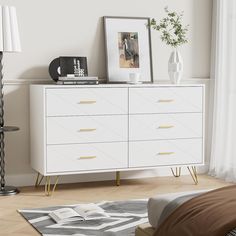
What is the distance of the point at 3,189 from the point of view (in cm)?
488

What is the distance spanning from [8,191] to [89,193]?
64 cm

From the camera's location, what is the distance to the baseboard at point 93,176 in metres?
5.16

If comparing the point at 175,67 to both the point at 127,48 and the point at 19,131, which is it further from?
the point at 19,131

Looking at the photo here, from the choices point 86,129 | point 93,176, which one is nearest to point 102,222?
point 86,129

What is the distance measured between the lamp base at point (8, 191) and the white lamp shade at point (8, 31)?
3.65ft

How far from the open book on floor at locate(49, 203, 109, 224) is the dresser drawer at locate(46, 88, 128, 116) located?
0.92 metres

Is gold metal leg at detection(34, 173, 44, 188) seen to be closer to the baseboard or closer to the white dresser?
the baseboard

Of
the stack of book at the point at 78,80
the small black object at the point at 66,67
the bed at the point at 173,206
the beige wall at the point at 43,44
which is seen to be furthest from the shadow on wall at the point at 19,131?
the bed at the point at 173,206

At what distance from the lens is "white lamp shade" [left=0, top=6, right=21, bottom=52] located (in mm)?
4668

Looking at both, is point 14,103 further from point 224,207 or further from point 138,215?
point 224,207

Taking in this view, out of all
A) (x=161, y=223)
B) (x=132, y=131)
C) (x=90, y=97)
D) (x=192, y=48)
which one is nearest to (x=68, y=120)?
(x=90, y=97)

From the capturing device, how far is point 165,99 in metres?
5.11

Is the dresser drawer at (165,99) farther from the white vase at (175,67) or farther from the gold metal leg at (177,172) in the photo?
the gold metal leg at (177,172)

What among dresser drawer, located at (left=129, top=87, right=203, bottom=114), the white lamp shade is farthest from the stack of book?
the white lamp shade
